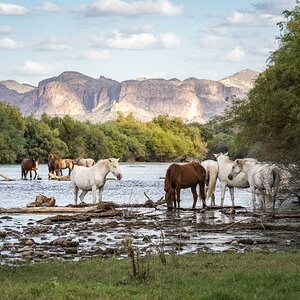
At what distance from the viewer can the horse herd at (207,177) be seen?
98.5ft

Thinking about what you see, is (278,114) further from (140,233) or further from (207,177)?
(140,233)

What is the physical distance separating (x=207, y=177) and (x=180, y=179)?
3957mm

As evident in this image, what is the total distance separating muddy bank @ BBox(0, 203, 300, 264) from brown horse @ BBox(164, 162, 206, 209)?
0.86 meters

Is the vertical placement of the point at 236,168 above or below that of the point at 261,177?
above

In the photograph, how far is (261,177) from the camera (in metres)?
30.6

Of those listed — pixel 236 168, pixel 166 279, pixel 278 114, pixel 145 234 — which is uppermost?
pixel 278 114

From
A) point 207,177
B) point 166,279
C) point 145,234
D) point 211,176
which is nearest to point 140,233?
point 145,234

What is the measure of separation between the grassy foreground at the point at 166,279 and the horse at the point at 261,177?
48.4 feet

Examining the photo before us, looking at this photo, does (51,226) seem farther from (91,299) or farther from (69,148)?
(69,148)

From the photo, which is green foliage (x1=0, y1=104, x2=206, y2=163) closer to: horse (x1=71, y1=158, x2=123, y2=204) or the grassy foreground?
horse (x1=71, y1=158, x2=123, y2=204)

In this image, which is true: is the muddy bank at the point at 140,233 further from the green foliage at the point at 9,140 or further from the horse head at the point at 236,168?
the green foliage at the point at 9,140

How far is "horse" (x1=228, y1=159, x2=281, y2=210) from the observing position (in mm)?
29984

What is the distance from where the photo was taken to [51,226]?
74.7 ft

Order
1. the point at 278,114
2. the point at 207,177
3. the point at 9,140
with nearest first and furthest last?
the point at 278,114
the point at 207,177
the point at 9,140
